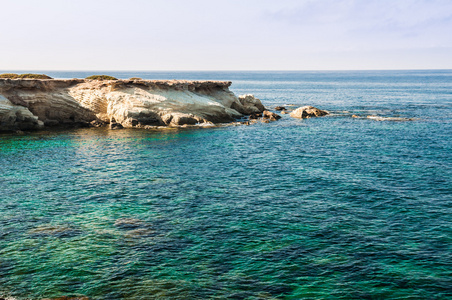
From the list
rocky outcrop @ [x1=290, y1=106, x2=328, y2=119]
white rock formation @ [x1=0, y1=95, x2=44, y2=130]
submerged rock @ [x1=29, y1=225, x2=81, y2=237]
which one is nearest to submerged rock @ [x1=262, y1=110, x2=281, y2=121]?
rocky outcrop @ [x1=290, y1=106, x2=328, y2=119]

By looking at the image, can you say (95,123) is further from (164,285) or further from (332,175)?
(164,285)

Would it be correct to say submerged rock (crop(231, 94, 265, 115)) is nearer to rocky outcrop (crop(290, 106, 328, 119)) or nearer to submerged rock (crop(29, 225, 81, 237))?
rocky outcrop (crop(290, 106, 328, 119))

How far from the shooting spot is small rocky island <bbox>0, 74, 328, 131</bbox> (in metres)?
59.3

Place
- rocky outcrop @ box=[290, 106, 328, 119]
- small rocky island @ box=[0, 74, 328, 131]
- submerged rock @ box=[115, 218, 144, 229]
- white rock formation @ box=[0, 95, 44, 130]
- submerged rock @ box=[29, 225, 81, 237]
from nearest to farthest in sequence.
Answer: submerged rock @ box=[29, 225, 81, 237] → submerged rock @ box=[115, 218, 144, 229] → white rock formation @ box=[0, 95, 44, 130] → small rocky island @ box=[0, 74, 328, 131] → rocky outcrop @ box=[290, 106, 328, 119]

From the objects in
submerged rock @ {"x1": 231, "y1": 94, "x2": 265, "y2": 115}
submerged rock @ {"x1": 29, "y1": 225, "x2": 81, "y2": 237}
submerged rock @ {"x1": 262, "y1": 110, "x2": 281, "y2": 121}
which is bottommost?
submerged rock @ {"x1": 29, "y1": 225, "x2": 81, "y2": 237}

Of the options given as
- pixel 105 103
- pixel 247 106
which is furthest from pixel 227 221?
pixel 247 106

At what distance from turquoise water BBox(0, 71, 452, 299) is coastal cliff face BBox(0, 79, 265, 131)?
15284mm

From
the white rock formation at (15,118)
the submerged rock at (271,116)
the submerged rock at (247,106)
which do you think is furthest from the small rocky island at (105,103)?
the submerged rock at (271,116)

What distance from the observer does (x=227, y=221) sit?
24.1 meters

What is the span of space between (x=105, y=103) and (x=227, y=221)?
4527 centimetres

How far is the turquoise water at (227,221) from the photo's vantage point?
17078mm

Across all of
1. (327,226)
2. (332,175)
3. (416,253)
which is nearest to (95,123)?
(332,175)

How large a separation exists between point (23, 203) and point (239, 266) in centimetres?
1749

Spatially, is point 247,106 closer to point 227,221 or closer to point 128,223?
point 227,221
